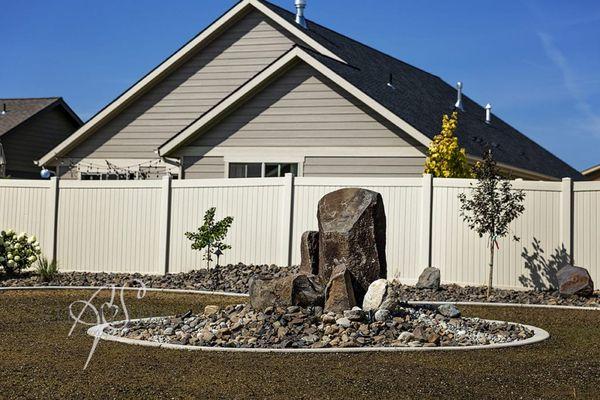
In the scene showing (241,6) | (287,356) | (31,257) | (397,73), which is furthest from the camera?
(397,73)

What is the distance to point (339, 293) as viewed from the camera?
11.7 metres

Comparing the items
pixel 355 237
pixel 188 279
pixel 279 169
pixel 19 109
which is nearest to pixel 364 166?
pixel 279 169

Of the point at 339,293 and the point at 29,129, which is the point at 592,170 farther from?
the point at 339,293

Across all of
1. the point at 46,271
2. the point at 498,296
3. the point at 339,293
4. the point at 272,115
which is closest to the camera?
the point at 339,293

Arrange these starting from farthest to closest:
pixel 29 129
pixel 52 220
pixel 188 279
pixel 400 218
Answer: pixel 29 129
pixel 52 220
pixel 188 279
pixel 400 218

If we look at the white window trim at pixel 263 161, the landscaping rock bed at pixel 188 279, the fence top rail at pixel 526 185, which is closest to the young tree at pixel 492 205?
the fence top rail at pixel 526 185

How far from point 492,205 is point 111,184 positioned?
8313mm

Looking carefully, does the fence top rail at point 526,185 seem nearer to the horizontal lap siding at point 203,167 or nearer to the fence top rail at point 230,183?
the fence top rail at point 230,183

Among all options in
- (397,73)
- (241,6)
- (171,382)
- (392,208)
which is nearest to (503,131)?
(397,73)

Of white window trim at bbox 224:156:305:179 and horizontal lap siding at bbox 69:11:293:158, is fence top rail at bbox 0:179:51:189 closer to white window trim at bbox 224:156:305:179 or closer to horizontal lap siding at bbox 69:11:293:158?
white window trim at bbox 224:156:305:179

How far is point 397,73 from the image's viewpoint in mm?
28344

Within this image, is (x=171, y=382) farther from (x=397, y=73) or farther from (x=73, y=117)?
(x=73, y=117)

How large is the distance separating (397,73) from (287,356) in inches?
772

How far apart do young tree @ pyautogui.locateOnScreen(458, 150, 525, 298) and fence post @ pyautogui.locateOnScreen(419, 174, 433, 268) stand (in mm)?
908
